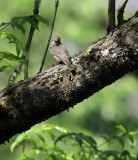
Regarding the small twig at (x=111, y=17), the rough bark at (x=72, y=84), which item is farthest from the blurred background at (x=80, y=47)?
the rough bark at (x=72, y=84)

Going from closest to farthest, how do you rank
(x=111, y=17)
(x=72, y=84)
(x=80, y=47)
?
(x=72, y=84)
(x=111, y=17)
(x=80, y=47)

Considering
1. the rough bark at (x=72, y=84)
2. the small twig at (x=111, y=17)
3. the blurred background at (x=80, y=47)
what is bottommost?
the rough bark at (x=72, y=84)

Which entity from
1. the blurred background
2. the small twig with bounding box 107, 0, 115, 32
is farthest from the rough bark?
the blurred background

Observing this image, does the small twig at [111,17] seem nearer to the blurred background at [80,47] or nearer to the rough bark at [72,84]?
the rough bark at [72,84]

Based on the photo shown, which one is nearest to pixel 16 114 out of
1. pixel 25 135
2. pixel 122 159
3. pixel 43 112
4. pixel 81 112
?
pixel 43 112

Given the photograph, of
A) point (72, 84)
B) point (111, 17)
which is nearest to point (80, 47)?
point (111, 17)

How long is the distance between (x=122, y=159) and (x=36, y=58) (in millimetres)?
6157

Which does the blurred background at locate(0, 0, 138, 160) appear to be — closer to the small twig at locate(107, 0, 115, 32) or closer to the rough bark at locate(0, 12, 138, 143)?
the small twig at locate(107, 0, 115, 32)

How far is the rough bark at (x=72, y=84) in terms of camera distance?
197cm

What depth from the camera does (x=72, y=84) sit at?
1991 mm

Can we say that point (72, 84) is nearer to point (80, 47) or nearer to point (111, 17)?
point (111, 17)

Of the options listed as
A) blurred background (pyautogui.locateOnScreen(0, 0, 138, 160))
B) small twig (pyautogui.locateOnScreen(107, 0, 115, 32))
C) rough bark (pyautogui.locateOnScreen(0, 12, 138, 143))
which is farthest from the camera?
blurred background (pyautogui.locateOnScreen(0, 0, 138, 160))

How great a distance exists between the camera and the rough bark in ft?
6.47

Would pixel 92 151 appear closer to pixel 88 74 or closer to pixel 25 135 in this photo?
pixel 25 135
